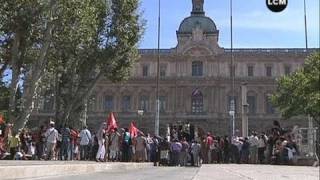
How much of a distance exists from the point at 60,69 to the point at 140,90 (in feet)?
208

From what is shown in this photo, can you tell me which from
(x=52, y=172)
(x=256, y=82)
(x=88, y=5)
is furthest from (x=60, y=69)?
(x=256, y=82)

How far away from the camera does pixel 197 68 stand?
96.1 m

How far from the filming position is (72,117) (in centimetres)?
3903

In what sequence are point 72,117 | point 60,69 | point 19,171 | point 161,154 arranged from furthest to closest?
1. point 72,117
2. point 60,69
3. point 161,154
4. point 19,171

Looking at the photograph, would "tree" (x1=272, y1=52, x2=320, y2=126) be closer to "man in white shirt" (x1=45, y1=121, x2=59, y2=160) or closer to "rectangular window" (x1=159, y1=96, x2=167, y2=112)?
"man in white shirt" (x1=45, y1=121, x2=59, y2=160)

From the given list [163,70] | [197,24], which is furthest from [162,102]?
[197,24]

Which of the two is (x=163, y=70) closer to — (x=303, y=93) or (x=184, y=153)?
(x=303, y=93)

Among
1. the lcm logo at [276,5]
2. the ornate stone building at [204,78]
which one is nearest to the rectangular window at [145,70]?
the ornate stone building at [204,78]

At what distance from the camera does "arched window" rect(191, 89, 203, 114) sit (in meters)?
95.2

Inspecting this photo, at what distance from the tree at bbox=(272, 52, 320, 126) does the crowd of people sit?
14.8m

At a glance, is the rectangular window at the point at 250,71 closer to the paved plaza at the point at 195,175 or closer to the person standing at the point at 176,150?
the person standing at the point at 176,150

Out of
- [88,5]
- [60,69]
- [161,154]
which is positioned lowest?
[161,154]

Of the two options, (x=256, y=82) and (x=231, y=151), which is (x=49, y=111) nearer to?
(x=256, y=82)

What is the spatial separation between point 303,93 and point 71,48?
2422 centimetres
